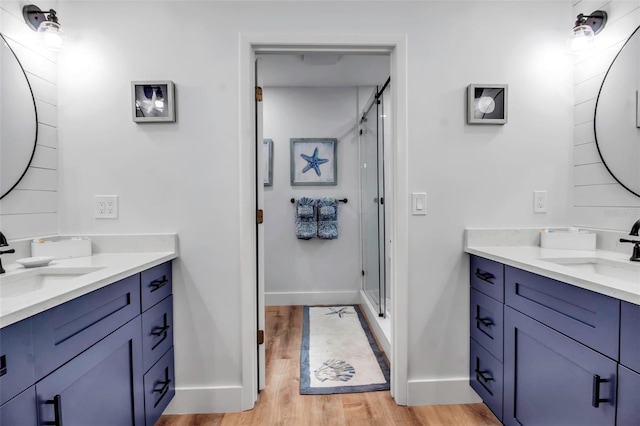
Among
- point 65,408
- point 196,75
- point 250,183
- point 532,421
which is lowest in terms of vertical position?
point 532,421

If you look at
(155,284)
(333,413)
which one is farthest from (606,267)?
(155,284)

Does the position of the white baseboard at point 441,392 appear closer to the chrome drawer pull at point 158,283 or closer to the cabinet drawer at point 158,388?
the cabinet drawer at point 158,388

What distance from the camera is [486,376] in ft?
5.07

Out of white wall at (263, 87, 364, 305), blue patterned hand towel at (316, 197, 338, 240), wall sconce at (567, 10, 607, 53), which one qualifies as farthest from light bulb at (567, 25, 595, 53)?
blue patterned hand towel at (316, 197, 338, 240)

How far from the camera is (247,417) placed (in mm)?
1624

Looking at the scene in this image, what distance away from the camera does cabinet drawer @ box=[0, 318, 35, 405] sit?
73 centimetres

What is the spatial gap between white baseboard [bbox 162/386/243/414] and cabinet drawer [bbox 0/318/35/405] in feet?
3.31

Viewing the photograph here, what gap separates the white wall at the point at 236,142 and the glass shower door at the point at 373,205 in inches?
37.1

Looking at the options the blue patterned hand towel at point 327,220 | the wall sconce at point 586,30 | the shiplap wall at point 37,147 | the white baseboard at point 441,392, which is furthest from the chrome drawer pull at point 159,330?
the wall sconce at point 586,30

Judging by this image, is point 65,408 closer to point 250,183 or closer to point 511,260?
point 250,183

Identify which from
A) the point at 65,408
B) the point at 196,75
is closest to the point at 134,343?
the point at 65,408

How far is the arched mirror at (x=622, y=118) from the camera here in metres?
1.41

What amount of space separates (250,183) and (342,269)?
6.36 feet

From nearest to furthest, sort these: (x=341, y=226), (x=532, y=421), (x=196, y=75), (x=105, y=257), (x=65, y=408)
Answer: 1. (x=65, y=408)
2. (x=532, y=421)
3. (x=105, y=257)
4. (x=196, y=75)
5. (x=341, y=226)
